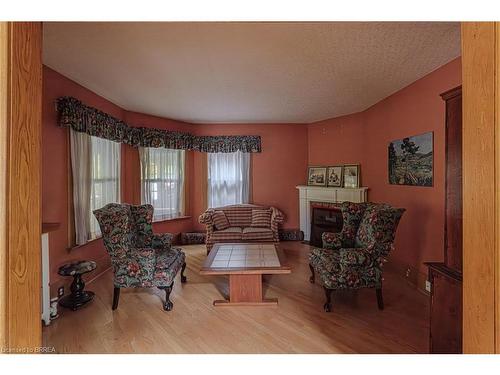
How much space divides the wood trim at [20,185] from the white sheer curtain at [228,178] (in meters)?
4.39

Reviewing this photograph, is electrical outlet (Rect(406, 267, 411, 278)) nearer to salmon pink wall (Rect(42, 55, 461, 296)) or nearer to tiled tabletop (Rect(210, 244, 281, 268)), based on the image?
salmon pink wall (Rect(42, 55, 461, 296))

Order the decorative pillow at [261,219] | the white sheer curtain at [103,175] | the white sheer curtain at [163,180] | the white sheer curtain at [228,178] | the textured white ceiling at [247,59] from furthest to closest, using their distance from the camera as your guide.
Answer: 1. the white sheer curtain at [228,178]
2. the decorative pillow at [261,219]
3. the white sheer curtain at [163,180]
4. the white sheer curtain at [103,175]
5. the textured white ceiling at [247,59]

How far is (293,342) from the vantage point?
2.02 m

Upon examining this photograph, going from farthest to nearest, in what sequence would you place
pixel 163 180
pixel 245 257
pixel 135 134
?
pixel 163 180 < pixel 135 134 < pixel 245 257

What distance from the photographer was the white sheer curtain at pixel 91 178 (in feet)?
9.87

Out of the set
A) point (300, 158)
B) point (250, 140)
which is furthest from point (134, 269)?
point (300, 158)

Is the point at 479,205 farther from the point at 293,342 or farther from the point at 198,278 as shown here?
the point at 198,278

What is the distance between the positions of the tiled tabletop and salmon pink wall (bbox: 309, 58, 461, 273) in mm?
1780

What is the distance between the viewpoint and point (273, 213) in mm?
4754

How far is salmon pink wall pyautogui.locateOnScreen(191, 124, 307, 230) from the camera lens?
213 inches

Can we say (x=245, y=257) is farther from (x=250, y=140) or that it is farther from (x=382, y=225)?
(x=250, y=140)

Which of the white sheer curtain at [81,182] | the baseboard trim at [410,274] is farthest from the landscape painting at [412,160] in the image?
the white sheer curtain at [81,182]

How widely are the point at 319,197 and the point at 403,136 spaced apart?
78.3 inches

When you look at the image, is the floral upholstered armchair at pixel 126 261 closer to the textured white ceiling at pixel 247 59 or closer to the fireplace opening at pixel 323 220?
the textured white ceiling at pixel 247 59
